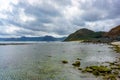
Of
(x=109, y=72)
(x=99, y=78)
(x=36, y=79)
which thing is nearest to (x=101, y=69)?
(x=109, y=72)

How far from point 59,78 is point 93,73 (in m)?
8.06

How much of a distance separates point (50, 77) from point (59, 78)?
1888 mm

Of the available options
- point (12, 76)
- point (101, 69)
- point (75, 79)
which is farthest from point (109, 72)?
point (12, 76)

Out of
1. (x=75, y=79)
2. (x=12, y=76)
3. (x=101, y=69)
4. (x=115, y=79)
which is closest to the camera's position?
(x=115, y=79)

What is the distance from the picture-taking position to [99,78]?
117 feet

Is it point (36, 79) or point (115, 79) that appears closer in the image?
point (115, 79)

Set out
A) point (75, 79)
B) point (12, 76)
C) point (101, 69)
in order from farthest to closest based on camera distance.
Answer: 1. point (101, 69)
2. point (12, 76)
3. point (75, 79)

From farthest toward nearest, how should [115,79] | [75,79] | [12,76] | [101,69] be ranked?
1. [101,69]
2. [12,76]
3. [75,79]
4. [115,79]

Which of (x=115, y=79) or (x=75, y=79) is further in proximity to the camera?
(x=75, y=79)

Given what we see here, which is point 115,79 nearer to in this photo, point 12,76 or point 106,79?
point 106,79

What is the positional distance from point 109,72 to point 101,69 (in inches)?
84.1

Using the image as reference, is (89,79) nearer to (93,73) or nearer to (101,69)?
(93,73)

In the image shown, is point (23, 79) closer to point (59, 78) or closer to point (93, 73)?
point (59, 78)

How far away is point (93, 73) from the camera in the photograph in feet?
131
